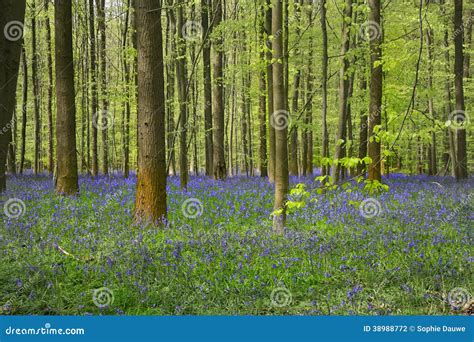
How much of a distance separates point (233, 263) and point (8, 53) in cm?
384

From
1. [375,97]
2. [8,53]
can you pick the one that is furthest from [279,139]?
[375,97]

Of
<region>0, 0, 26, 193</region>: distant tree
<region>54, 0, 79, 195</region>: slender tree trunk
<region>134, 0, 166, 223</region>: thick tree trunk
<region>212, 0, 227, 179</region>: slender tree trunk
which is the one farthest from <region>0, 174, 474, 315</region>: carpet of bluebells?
<region>212, 0, 227, 179</region>: slender tree trunk

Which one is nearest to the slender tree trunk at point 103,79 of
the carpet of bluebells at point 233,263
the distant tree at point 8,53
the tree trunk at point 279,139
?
the carpet of bluebells at point 233,263

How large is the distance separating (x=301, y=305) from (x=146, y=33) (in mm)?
6194

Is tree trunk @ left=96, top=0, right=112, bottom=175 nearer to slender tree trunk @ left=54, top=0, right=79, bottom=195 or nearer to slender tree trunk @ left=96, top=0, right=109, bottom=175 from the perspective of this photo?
slender tree trunk @ left=96, top=0, right=109, bottom=175

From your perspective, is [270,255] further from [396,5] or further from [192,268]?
[396,5]

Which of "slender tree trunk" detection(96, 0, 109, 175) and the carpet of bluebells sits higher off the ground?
"slender tree trunk" detection(96, 0, 109, 175)

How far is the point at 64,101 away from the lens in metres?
13.0

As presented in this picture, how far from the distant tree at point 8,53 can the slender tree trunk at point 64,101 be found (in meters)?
8.63

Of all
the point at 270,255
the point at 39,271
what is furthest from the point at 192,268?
the point at 39,271

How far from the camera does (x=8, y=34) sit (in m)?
4.48

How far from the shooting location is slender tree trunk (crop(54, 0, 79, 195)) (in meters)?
12.9

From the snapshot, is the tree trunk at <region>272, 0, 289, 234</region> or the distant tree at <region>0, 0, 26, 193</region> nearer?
the distant tree at <region>0, 0, 26, 193</region>

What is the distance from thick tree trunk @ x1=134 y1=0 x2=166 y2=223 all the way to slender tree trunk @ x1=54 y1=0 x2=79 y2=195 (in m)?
5.01
